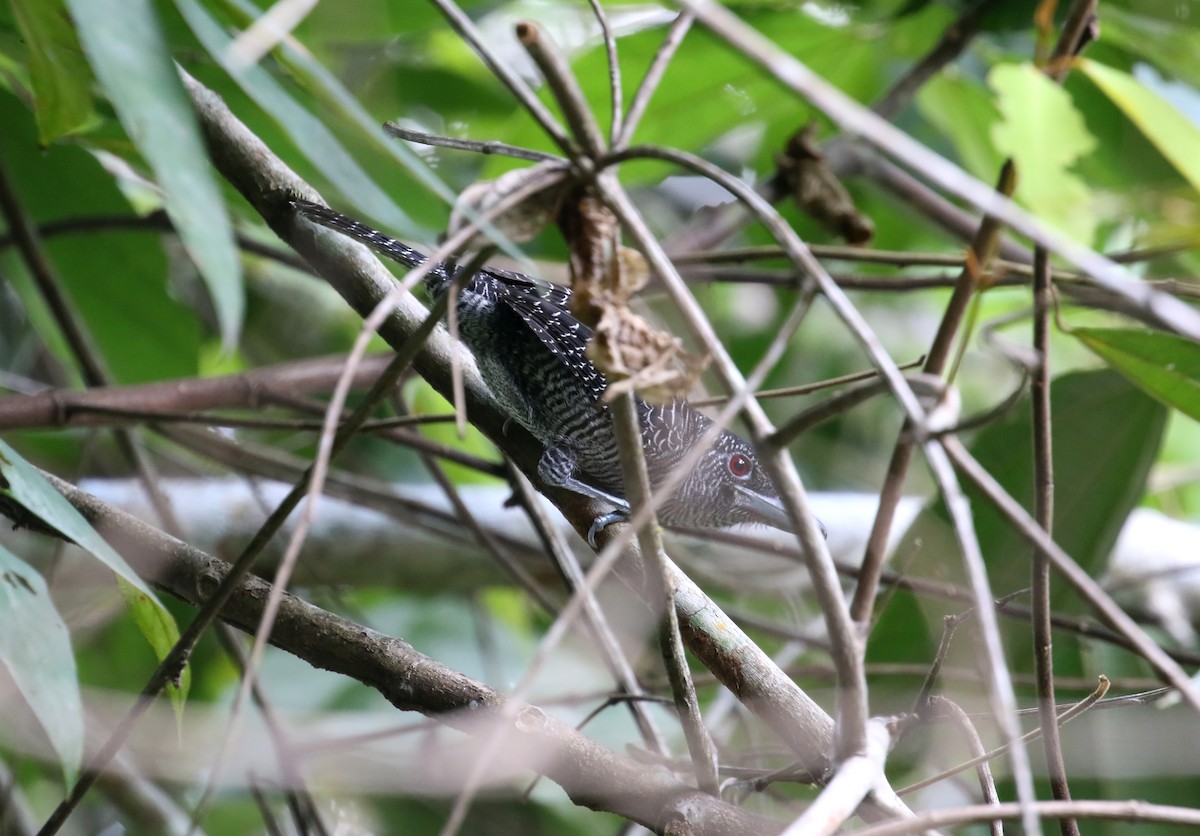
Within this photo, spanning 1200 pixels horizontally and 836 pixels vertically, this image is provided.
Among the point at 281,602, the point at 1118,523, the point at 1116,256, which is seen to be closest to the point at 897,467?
the point at 281,602

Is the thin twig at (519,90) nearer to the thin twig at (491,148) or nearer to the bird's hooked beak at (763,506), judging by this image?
the thin twig at (491,148)

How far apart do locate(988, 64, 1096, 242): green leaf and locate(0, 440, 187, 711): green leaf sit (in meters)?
1.35

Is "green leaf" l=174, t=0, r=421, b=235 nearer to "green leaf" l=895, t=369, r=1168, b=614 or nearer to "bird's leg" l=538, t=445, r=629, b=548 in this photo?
"bird's leg" l=538, t=445, r=629, b=548

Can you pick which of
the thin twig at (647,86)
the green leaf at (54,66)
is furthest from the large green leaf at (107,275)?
the thin twig at (647,86)

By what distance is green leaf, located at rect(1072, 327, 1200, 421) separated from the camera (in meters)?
2.08

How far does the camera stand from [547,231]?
3.77 meters

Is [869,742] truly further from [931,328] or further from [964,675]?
[931,328]

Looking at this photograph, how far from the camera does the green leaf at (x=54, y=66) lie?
1794mm

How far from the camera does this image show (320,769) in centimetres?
351

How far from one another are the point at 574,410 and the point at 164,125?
6.32 ft

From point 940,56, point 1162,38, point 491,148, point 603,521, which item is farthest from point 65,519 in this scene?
point 1162,38

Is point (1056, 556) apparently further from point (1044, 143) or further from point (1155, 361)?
point (1155, 361)

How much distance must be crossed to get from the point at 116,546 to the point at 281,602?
0.37 m

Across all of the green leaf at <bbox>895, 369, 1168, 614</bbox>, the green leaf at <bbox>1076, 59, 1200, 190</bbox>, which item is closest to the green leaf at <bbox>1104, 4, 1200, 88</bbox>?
the green leaf at <bbox>895, 369, 1168, 614</bbox>
